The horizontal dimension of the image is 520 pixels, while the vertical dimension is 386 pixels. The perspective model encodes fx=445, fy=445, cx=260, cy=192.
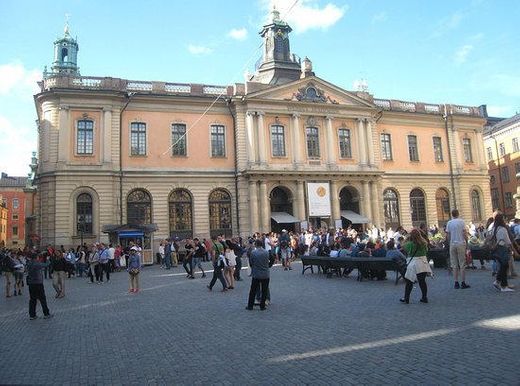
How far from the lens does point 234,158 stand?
120 feet

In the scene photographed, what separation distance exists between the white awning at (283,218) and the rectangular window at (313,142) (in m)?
5.64

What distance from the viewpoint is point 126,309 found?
12.1 meters

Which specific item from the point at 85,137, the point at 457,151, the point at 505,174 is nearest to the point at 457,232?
the point at 85,137

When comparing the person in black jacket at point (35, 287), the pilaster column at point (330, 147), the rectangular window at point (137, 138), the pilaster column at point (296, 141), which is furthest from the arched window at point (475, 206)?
the person in black jacket at point (35, 287)

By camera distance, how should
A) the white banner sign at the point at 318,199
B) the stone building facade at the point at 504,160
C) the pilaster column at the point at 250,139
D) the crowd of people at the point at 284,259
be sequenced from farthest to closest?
the stone building facade at the point at 504,160 < the white banner sign at the point at 318,199 < the pilaster column at the point at 250,139 < the crowd of people at the point at 284,259

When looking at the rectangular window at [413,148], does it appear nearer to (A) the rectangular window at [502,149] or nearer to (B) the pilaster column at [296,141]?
(B) the pilaster column at [296,141]

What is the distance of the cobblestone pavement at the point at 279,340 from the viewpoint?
5902 millimetres

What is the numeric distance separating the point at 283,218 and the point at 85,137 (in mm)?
16287

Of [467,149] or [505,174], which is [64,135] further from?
[505,174]

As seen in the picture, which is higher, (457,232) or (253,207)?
(253,207)

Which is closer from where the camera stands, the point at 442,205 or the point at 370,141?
the point at 370,141

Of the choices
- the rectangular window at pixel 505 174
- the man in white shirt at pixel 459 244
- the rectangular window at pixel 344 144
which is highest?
the rectangular window at pixel 344 144

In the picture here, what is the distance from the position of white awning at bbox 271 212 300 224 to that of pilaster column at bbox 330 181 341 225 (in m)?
3.40

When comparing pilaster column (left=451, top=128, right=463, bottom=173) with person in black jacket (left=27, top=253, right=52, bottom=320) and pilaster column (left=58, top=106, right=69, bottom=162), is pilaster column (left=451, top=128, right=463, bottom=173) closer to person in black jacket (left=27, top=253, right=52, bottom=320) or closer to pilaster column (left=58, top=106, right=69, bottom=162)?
pilaster column (left=58, top=106, right=69, bottom=162)
